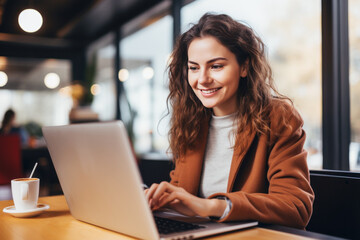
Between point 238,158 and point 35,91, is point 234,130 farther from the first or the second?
point 35,91

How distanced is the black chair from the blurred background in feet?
1.27

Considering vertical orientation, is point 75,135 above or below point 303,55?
below

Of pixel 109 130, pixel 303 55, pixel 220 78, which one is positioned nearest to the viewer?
pixel 109 130

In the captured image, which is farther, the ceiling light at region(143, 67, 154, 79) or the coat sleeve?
the ceiling light at region(143, 67, 154, 79)

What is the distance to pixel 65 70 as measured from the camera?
769cm

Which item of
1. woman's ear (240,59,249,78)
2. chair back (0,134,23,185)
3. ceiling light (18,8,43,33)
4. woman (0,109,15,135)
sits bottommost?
chair back (0,134,23,185)

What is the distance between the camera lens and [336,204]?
1233mm

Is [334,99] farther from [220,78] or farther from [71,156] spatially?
[71,156]

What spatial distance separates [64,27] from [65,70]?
1085 mm

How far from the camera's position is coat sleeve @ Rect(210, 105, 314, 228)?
1.00 m

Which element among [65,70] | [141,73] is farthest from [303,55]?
[65,70]

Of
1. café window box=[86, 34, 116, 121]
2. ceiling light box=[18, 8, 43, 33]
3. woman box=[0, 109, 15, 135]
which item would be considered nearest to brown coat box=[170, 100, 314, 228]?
ceiling light box=[18, 8, 43, 33]

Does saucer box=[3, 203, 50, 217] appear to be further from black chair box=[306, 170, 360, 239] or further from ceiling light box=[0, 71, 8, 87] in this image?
ceiling light box=[0, 71, 8, 87]

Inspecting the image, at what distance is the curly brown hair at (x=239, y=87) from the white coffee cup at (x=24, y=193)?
1.93 ft
